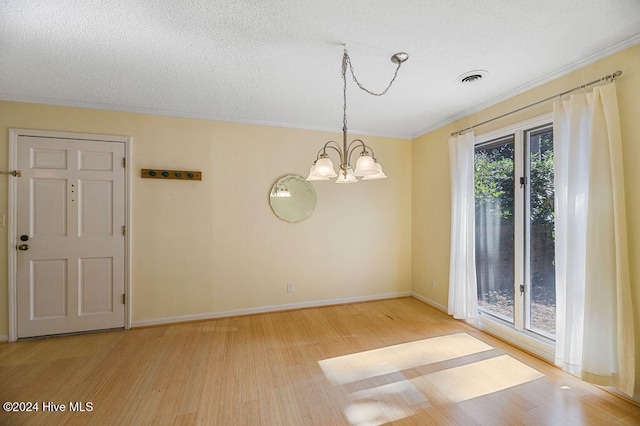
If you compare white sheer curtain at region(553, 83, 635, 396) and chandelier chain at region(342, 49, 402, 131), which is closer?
white sheer curtain at region(553, 83, 635, 396)

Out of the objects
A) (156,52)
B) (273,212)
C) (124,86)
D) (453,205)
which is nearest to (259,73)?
(156,52)

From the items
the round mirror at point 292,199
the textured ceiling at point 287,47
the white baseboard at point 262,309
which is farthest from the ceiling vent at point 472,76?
the white baseboard at point 262,309

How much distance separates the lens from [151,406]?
5.90 ft

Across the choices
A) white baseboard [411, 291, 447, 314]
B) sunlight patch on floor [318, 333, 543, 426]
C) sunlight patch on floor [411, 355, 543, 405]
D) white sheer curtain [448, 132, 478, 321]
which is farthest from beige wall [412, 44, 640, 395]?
sunlight patch on floor [318, 333, 543, 426]

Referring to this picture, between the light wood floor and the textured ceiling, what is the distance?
8.40 feet

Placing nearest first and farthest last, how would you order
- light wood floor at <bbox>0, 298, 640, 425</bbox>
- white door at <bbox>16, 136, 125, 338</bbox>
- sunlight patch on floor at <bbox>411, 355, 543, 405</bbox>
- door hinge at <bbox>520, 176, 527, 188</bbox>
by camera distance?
1. light wood floor at <bbox>0, 298, 640, 425</bbox>
2. sunlight patch on floor at <bbox>411, 355, 543, 405</bbox>
3. door hinge at <bbox>520, 176, 527, 188</bbox>
4. white door at <bbox>16, 136, 125, 338</bbox>

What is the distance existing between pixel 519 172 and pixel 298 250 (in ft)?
8.88

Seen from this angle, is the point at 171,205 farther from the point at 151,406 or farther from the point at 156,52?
the point at 151,406

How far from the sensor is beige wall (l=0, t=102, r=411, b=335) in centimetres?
303

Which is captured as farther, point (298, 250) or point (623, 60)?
point (298, 250)

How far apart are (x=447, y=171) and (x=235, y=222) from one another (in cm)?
288

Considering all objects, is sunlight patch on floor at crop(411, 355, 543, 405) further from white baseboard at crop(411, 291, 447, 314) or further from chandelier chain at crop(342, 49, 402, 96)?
chandelier chain at crop(342, 49, 402, 96)

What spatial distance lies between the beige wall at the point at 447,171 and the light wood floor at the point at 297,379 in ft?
2.35

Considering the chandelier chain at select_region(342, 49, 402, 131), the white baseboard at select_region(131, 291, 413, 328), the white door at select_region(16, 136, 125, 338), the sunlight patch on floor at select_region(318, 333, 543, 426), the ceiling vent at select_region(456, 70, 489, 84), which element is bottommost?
the sunlight patch on floor at select_region(318, 333, 543, 426)
